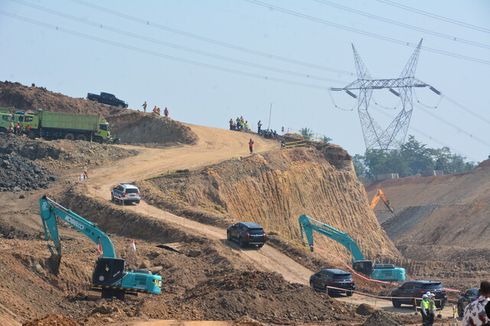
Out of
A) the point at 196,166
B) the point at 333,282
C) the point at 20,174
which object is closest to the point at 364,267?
the point at 333,282

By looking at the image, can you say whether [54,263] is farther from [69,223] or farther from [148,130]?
[148,130]

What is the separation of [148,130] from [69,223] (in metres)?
53.4

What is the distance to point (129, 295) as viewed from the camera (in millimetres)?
40344

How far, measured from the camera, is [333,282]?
158 ft

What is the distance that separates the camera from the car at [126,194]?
61.7 meters

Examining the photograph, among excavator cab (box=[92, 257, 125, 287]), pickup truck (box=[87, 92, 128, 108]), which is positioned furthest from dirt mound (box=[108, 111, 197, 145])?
excavator cab (box=[92, 257, 125, 287])

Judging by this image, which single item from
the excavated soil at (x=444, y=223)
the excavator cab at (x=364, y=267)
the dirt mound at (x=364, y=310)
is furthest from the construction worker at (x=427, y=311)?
the excavated soil at (x=444, y=223)

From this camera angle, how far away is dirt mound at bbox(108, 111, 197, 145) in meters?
93.0

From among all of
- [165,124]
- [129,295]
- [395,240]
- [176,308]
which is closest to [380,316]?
[176,308]

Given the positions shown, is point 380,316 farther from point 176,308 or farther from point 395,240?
point 395,240

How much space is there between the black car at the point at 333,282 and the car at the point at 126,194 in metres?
17.5

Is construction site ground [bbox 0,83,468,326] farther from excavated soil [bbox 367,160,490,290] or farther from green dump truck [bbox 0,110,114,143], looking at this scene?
green dump truck [bbox 0,110,114,143]

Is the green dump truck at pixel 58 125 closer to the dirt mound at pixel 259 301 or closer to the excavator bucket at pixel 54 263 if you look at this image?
the excavator bucket at pixel 54 263

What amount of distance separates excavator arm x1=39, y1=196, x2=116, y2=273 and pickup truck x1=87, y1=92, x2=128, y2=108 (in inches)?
2506
